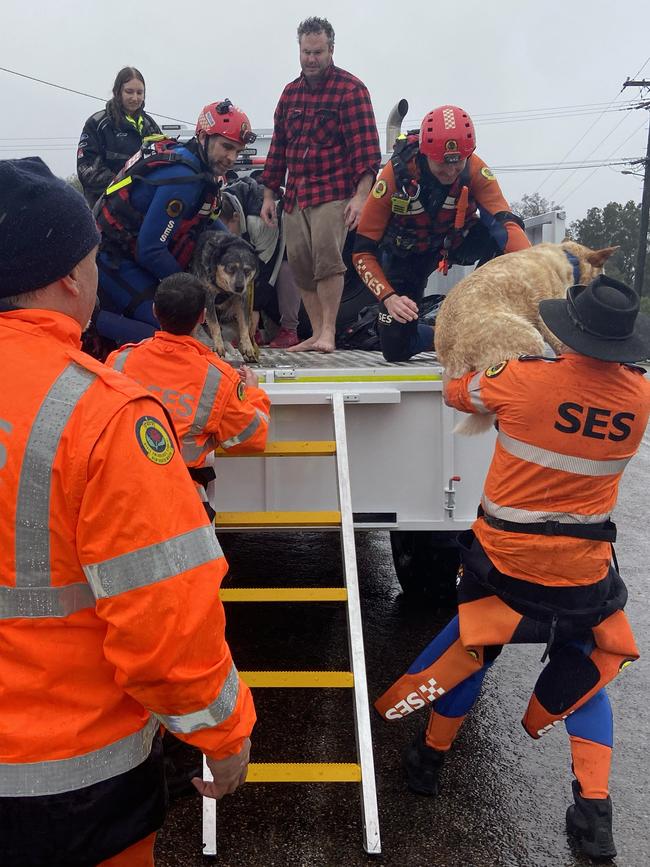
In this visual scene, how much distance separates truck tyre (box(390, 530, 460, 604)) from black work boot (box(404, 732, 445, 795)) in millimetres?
1189

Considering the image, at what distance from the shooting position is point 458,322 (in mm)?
3289

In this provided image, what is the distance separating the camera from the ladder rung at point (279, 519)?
10.7ft

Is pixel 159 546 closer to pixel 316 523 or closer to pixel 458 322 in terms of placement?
pixel 316 523

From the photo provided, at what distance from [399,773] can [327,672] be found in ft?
2.13

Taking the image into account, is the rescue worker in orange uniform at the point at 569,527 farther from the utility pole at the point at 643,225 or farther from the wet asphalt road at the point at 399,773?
the utility pole at the point at 643,225

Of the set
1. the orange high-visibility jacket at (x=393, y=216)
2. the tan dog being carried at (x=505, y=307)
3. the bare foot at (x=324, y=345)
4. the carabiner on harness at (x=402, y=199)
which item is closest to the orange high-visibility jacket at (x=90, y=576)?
the tan dog being carried at (x=505, y=307)

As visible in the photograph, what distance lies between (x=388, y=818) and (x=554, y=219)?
371 centimetres

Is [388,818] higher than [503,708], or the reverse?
[388,818]

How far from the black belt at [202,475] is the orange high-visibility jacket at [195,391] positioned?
5 cm

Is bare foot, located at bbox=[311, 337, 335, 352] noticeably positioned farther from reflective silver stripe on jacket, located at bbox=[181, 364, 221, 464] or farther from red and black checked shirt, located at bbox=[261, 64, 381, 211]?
reflective silver stripe on jacket, located at bbox=[181, 364, 221, 464]

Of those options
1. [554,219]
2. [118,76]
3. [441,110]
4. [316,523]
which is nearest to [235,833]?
[316,523]

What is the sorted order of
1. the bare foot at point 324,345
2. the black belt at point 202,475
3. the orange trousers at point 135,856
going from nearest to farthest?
the orange trousers at point 135,856 < the black belt at point 202,475 < the bare foot at point 324,345

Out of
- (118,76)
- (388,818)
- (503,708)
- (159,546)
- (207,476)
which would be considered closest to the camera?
(159,546)

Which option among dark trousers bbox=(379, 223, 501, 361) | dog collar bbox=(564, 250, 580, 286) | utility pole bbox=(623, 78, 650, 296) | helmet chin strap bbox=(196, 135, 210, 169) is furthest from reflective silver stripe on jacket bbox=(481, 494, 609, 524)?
utility pole bbox=(623, 78, 650, 296)
